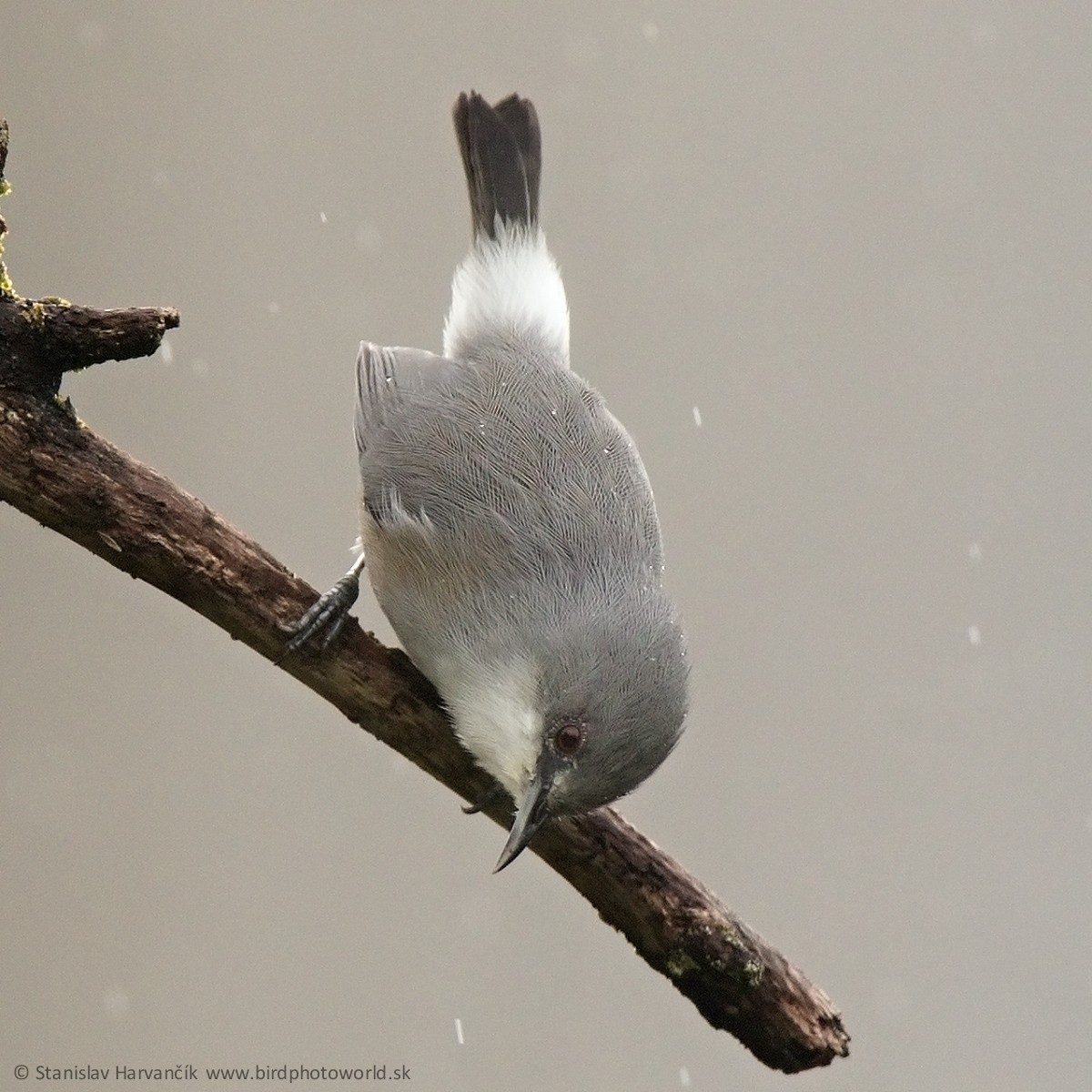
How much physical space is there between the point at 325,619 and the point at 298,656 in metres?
0.08

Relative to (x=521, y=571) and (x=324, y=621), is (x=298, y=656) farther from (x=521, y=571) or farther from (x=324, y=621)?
(x=521, y=571)

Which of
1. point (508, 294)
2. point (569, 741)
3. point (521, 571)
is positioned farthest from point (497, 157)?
point (569, 741)

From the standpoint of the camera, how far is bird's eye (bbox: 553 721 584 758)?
1.86 meters

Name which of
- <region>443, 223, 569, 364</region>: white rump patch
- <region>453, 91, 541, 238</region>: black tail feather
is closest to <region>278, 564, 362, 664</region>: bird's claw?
<region>443, 223, 569, 364</region>: white rump patch

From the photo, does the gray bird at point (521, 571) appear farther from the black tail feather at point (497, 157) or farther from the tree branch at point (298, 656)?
the black tail feather at point (497, 157)

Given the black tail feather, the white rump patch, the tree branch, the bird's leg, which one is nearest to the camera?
the tree branch

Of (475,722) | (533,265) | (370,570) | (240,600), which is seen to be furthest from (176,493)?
(533,265)

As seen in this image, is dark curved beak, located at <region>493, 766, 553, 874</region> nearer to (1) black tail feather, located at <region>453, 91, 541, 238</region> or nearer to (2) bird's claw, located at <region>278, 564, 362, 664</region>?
(2) bird's claw, located at <region>278, 564, 362, 664</region>

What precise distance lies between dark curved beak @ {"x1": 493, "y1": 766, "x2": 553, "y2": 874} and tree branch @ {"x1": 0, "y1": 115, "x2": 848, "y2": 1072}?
0.25 meters

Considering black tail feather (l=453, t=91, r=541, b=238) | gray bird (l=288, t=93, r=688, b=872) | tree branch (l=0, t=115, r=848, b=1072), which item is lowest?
tree branch (l=0, t=115, r=848, b=1072)

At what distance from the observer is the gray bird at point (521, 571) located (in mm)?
1889

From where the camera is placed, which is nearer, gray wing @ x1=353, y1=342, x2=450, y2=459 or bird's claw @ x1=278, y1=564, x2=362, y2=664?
bird's claw @ x1=278, y1=564, x2=362, y2=664

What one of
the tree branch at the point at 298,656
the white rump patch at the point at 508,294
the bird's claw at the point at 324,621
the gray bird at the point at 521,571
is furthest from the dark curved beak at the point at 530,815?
the white rump patch at the point at 508,294

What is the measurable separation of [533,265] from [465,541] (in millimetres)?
820
